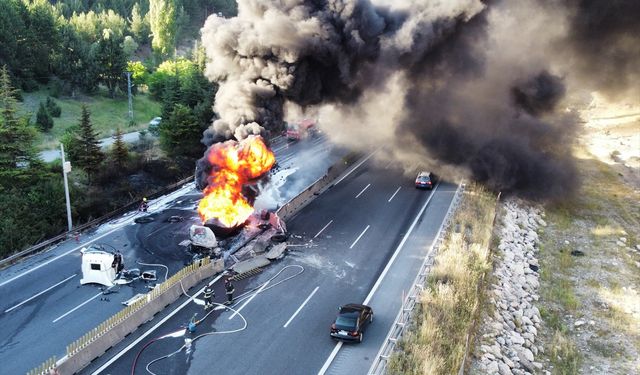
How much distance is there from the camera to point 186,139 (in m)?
46.6

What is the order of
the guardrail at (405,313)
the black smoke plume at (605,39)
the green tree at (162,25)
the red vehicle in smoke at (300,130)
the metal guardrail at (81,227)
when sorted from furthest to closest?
1. the green tree at (162,25)
2. the red vehicle in smoke at (300,130)
3. the black smoke plume at (605,39)
4. the metal guardrail at (81,227)
5. the guardrail at (405,313)

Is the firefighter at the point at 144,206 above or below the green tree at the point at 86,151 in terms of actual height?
below

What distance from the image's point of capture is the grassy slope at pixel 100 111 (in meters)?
54.3

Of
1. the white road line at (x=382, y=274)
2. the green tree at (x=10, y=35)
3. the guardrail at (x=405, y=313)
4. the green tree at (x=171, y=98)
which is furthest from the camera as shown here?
the green tree at (x=10, y=35)

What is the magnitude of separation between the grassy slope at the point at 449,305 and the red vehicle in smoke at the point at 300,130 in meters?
30.2

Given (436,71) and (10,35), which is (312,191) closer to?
(436,71)

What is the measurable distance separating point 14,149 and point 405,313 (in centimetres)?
2799

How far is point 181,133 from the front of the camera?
4588cm

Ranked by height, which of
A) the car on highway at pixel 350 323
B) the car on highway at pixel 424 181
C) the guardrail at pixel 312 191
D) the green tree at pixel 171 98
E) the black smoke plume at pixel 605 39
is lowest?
the car on highway at pixel 350 323

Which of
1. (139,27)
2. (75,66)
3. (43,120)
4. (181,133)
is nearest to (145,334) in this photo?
(181,133)

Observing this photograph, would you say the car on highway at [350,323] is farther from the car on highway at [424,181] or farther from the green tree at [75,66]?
the green tree at [75,66]

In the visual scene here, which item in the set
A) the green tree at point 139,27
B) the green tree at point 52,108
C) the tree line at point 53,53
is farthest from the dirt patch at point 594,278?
the green tree at point 139,27

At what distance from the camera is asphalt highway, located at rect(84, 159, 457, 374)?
19.5m

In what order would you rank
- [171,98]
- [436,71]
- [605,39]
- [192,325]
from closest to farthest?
1. [192,325]
2. [436,71]
3. [605,39]
4. [171,98]
